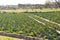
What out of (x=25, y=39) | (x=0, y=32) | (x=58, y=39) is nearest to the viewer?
(x=58, y=39)

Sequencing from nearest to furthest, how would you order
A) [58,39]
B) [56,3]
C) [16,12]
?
1. [58,39]
2. [16,12]
3. [56,3]

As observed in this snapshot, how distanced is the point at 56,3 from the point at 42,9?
557cm

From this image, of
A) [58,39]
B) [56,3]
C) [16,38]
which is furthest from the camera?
[56,3]

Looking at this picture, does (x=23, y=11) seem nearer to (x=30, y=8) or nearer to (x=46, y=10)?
(x=30, y=8)

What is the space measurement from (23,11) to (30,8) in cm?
128

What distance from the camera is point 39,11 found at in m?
39.9

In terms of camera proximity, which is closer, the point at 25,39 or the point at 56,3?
the point at 25,39

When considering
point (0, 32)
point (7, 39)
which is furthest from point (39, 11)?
point (7, 39)

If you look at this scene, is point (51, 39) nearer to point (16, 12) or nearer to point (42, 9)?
point (16, 12)

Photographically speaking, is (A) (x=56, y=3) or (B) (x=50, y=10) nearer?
(B) (x=50, y=10)

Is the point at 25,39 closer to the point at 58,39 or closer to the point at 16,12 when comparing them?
the point at 58,39

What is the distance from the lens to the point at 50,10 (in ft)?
134

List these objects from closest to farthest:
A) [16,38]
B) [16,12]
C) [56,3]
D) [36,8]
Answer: [16,38], [16,12], [36,8], [56,3]

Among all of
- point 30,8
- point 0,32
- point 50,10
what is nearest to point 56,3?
point 50,10
